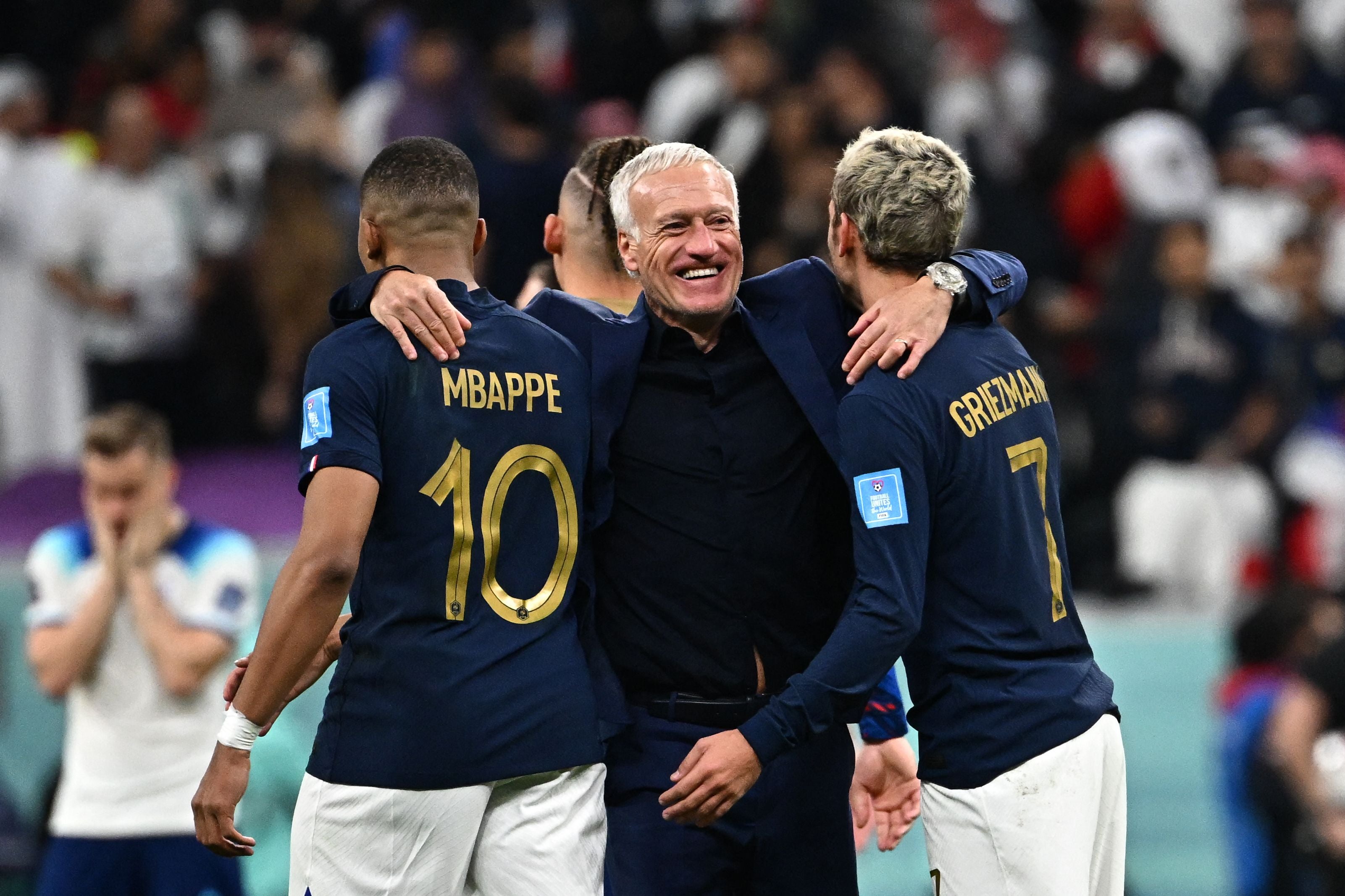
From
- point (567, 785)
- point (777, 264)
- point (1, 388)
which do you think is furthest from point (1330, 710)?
point (1, 388)

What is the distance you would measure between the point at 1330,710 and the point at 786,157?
4.47 meters

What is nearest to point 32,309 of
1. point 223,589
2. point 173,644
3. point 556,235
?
point 223,589

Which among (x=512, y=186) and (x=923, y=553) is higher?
(x=512, y=186)

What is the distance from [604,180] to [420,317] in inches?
46.5

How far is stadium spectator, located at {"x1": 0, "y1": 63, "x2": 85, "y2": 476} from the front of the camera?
33.3ft

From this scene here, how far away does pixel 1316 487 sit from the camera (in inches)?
368

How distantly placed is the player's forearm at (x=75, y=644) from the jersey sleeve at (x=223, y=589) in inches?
9.7

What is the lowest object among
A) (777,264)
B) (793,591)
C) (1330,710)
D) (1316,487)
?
(1330,710)

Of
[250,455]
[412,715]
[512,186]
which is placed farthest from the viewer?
[250,455]

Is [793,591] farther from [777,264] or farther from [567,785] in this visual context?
[777,264]

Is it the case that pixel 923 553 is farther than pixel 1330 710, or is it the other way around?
pixel 1330 710

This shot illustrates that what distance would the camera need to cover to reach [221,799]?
376 cm

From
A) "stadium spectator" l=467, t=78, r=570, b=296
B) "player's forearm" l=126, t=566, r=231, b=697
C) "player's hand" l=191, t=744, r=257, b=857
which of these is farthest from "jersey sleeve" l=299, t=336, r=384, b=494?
"stadium spectator" l=467, t=78, r=570, b=296

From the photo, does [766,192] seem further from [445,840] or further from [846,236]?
[445,840]
